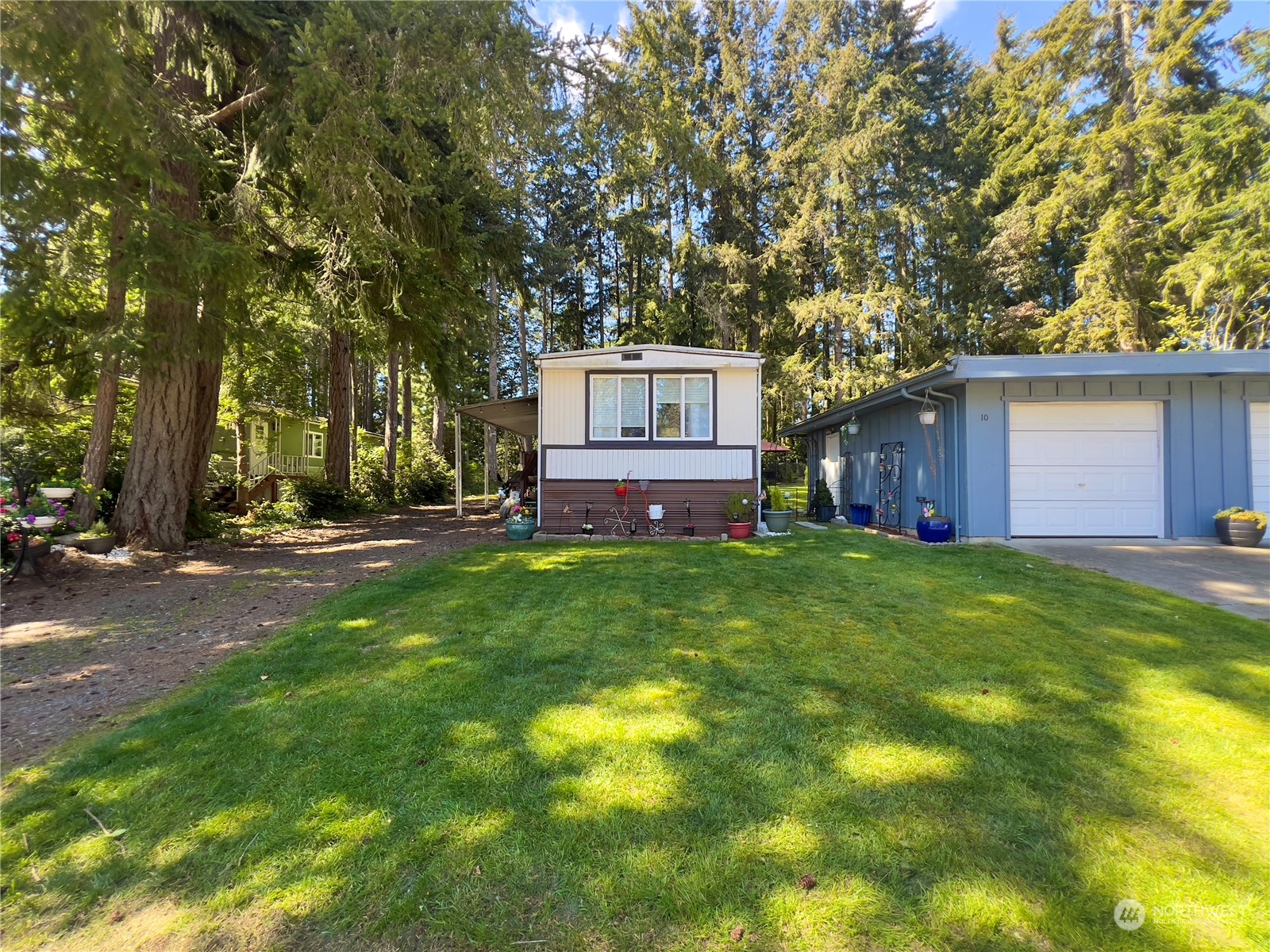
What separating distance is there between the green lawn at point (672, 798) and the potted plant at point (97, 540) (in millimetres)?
5358

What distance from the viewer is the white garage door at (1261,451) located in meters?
8.59

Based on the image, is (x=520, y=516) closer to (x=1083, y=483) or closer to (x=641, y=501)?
A: (x=641, y=501)

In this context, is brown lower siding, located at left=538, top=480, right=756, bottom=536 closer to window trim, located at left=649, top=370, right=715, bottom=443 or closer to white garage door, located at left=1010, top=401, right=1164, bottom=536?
window trim, located at left=649, top=370, right=715, bottom=443

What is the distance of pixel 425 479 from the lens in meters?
19.4

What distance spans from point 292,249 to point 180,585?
6.53 m

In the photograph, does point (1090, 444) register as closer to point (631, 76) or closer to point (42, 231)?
point (631, 76)

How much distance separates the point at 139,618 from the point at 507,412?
8194 mm

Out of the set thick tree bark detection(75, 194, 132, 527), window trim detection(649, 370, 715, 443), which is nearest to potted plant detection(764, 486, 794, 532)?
window trim detection(649, 370, 715, 443)

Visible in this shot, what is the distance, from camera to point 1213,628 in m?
4.42

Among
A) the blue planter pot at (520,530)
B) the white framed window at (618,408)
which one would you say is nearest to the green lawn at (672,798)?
the blue planter pot at (520,530)

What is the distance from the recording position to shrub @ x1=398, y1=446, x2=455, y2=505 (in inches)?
725

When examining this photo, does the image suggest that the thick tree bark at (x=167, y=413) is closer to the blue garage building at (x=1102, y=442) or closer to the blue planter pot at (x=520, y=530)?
the blue planter pot at (x=520, y=530)

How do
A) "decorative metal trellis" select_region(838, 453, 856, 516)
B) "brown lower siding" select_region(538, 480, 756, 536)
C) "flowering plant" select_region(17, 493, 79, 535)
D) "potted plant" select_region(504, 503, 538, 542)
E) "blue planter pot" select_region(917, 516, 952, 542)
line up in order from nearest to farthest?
"flowering plant" select_region(17, 493, 79, 535)
"blue planter pot" select_region(917, 516, 952, 542)
"potted plant" select_region(504, 503, 538, 542)
"brown lower siding" select_region(538, 480, 756, 536)
"decorative metal trellis" select_region(838, 453, 856, 516)

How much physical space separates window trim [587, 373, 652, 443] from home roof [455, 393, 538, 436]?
4.26 ft
